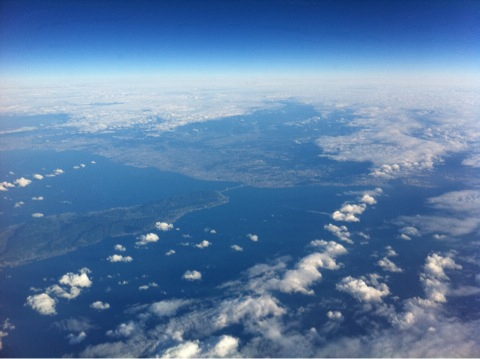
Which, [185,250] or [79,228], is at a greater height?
[79,228]

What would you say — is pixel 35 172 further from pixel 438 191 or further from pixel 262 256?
pixel 438 191

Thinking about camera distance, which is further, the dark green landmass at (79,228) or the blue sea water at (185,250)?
the dark green landmass at (79,228)

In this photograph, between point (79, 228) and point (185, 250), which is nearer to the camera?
point (185, 250)

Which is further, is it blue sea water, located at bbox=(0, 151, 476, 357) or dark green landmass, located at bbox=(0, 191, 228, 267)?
dark green landmass, located at bbox=(0, 191, 228, 267)

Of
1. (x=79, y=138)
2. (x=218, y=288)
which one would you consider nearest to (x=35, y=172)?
(x=79, y=138)
